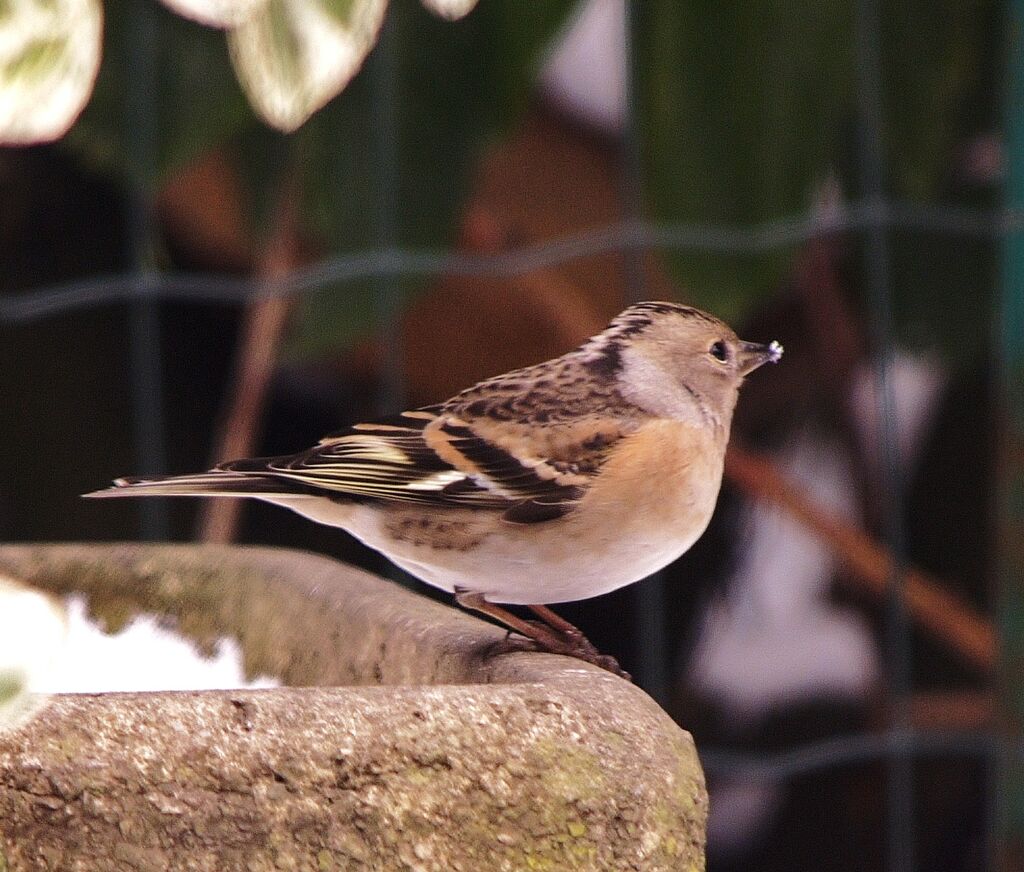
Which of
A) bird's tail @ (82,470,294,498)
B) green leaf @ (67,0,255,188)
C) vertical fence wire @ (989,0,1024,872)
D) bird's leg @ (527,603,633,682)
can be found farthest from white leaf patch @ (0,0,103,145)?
vertical fence wire @ (989,0,1024,872)

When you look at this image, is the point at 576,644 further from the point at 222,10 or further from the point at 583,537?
the point at 222,10

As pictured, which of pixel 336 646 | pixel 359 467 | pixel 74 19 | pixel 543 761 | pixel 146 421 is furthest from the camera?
pixel 146 421

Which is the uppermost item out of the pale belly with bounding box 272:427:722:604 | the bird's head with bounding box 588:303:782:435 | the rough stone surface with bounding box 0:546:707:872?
the bird's head with bounding box 588:303:782:435

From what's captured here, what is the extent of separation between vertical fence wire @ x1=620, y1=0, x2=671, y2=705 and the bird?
3.73 feet

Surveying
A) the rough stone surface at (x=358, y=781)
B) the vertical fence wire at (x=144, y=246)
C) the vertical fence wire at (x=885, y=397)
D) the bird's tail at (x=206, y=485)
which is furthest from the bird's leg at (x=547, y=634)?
the vertical fence wire at (x=885, y=397)

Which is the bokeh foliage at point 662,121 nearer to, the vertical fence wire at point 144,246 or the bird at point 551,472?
the vertical fence wire at point 144,246

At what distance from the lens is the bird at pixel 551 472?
5.62 ft

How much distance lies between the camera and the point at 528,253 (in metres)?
2.99

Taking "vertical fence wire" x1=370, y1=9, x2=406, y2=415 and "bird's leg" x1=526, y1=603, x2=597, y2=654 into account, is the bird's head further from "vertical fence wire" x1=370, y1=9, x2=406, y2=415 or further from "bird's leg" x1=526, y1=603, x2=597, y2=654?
"vertical fence wire" x1=370, y1=9, x2=406, y2=415

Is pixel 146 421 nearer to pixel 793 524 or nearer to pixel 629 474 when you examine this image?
pixel 793 524

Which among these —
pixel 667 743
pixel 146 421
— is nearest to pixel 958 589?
pixel 146 421

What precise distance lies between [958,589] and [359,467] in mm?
1967

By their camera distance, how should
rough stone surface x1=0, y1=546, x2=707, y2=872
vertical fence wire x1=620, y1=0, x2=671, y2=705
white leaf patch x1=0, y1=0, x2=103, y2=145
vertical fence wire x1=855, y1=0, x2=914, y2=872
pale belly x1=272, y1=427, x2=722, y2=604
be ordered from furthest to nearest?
vertical fence wire x1=855, y1=0, x2=914, y2=872
vertical fence wire x1=620, y1=0, x2=671, y2=705
pale belly x1=272, y1=427, x2=722, y2=604
rough stone surface x1=0, y1=546, x2=707, y2=872
white leaf patch x1=0, y1=0, x2=103, y2=145

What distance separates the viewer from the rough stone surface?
3.19ft
